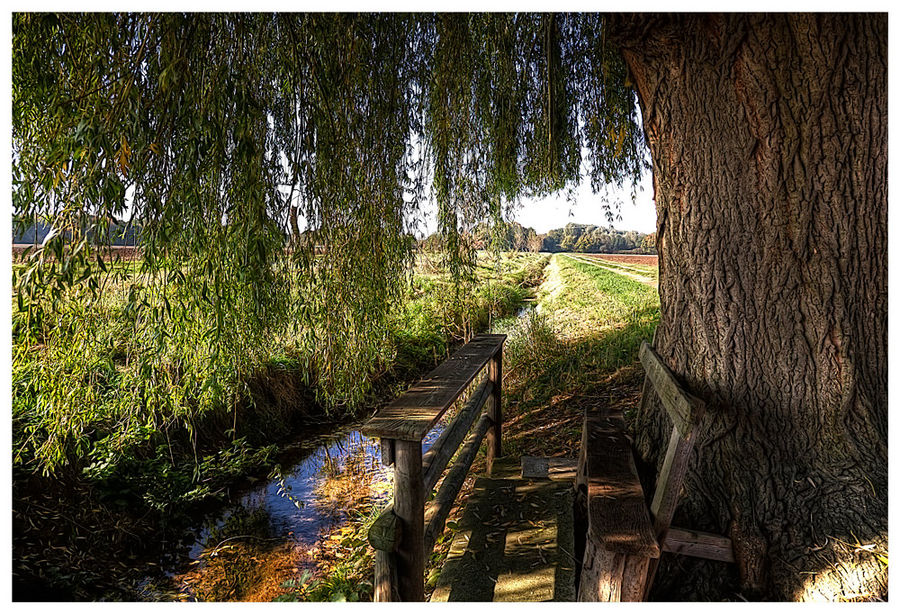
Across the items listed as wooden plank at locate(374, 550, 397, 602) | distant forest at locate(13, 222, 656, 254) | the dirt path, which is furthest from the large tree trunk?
the dirt path

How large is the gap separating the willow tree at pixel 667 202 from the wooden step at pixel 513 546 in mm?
702

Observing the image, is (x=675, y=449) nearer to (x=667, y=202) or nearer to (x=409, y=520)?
(x=409, y=520)

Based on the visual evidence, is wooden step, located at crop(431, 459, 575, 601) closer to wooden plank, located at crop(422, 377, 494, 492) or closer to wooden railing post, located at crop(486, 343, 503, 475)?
wooden plank, located at crop(422, 377, 494, 492)

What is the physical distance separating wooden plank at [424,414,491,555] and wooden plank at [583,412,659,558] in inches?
28.6

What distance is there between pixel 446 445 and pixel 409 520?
0.59m

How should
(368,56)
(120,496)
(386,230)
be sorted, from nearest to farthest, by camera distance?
(368,56)
(386,230)
(120,496)

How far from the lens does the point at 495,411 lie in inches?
173

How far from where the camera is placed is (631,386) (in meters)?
5.97

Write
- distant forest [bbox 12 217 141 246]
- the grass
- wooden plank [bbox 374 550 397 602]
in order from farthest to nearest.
Answer: the grass
wooden plank [bbox 374 550 397 602]
distant forest [bbox 12 217 141 246]

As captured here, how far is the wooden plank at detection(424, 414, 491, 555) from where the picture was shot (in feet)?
8.23

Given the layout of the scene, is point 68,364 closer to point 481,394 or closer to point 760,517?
point 481,394
